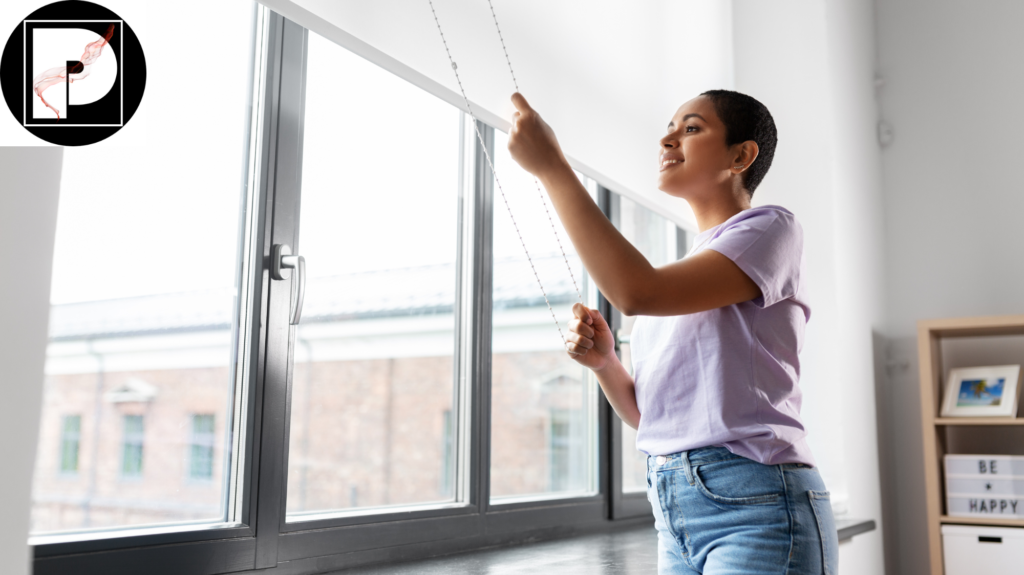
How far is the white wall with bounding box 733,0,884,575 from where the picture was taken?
2.69 metres

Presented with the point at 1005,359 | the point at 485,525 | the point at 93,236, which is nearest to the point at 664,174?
the point at 93,236

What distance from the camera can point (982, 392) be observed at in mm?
2764

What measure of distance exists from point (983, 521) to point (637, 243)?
146 centimetres

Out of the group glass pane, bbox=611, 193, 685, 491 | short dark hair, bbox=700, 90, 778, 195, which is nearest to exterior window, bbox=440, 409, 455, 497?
glass pane, bbox=611, 193, 685, 491

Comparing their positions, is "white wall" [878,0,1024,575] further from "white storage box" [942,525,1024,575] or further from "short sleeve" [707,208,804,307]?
"short sleeve" [707,208,804,307]

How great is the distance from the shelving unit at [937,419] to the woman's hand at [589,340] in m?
2.11

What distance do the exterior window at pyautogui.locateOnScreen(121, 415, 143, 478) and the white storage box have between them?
2537mm

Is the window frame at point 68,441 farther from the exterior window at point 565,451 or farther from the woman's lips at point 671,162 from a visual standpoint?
the exterior window at point 565,451

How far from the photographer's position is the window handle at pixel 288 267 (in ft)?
4.92

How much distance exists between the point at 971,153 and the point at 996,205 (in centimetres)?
23

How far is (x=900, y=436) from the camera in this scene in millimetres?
3137

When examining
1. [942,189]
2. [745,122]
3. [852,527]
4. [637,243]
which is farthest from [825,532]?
[942,189]

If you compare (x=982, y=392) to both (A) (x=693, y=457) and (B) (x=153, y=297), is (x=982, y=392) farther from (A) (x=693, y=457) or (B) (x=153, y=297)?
(B) (x=153, y=297)

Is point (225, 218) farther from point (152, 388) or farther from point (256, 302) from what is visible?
point (152, 388)
